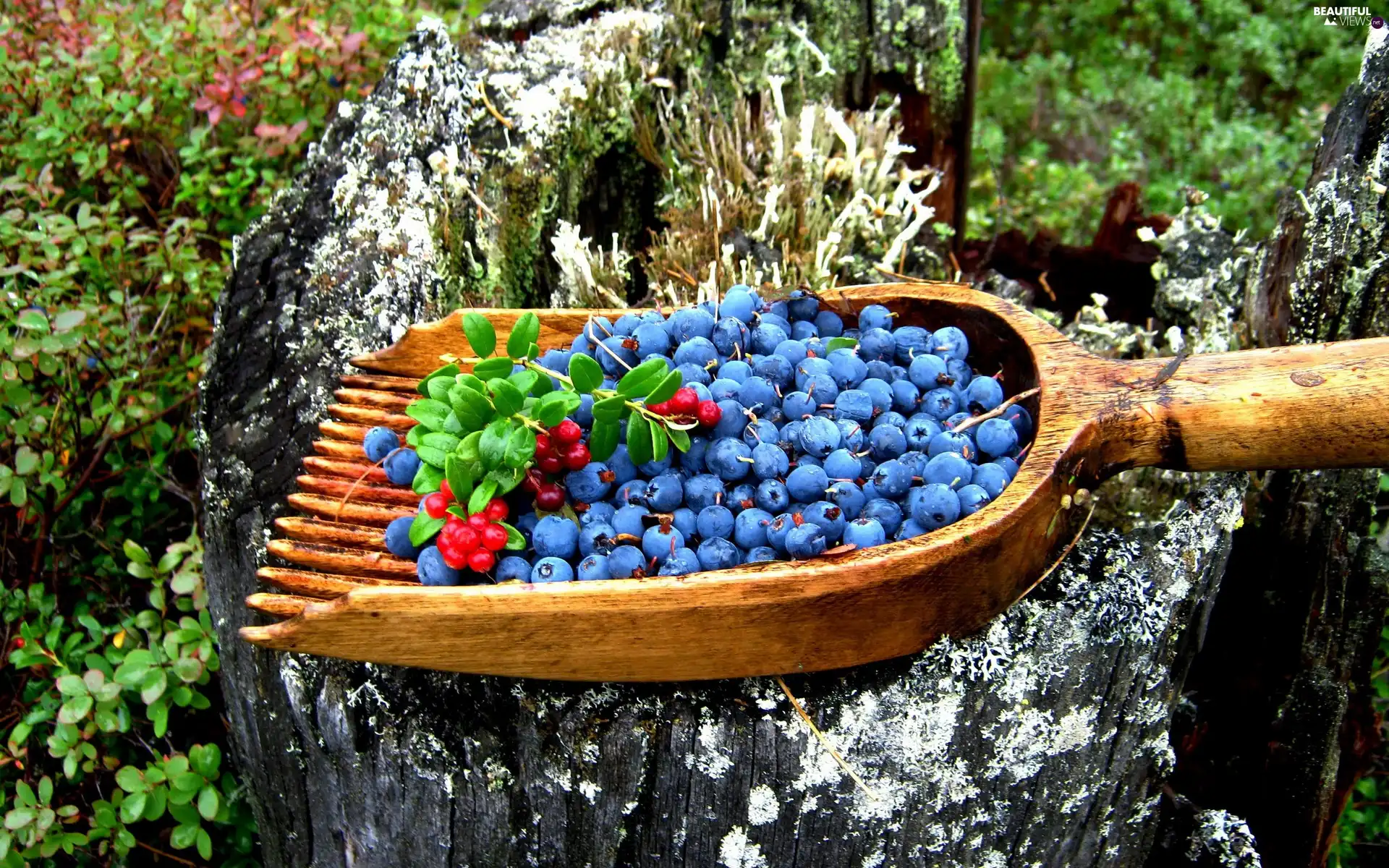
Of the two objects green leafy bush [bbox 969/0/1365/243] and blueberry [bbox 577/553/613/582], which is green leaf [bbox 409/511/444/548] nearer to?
blueberry [bbox 577/553/613/582]

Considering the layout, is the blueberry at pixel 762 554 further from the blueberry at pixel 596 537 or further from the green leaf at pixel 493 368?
the green leaf at pixel 493 368

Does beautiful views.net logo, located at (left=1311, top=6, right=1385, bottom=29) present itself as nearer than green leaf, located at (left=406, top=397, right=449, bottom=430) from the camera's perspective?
No

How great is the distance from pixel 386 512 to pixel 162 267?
148 cm

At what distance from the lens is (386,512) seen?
58.9 inches

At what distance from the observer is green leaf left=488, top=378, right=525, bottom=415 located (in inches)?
50.9

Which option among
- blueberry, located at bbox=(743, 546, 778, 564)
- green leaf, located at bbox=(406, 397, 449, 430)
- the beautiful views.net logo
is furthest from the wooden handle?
the beautiful views.net logo

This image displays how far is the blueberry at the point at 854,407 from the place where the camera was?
147 cm

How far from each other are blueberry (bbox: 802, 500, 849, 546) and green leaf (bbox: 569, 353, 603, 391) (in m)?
0.35

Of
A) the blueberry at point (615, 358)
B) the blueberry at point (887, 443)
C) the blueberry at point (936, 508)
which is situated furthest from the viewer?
the blueberry at point (615, 358)

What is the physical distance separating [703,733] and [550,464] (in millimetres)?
440

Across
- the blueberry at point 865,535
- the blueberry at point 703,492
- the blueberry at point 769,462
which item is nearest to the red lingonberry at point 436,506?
Result: the blueberry at point 703,492

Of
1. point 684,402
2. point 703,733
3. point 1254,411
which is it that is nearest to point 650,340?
point 684,402

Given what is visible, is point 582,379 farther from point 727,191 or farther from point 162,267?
point 162,267

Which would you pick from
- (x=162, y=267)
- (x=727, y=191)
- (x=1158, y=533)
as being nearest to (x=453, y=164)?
(x=727, y=191)
